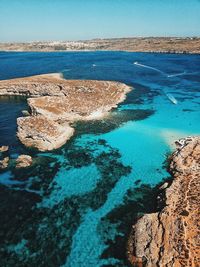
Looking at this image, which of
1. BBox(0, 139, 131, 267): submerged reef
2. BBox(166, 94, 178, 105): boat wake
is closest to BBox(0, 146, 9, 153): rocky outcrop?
BBox(0, 139, 131, 267): submerged reef

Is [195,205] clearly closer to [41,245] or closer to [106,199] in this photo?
[106,199]

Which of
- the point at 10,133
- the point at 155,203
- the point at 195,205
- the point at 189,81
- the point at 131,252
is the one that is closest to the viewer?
the point at 131,252

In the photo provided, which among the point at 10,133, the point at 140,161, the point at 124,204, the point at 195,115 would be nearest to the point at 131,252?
the point at 124,204

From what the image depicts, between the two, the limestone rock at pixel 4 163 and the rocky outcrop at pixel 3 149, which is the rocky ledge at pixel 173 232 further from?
the rocky outcrop at pixel 3 149

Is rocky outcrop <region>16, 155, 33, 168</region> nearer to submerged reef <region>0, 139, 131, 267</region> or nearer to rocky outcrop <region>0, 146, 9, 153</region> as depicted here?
submerged reef <region>0, 139, 131, 267</region>

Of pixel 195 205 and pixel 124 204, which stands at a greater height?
pixel 195 205

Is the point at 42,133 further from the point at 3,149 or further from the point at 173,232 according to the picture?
the point at 173,232
